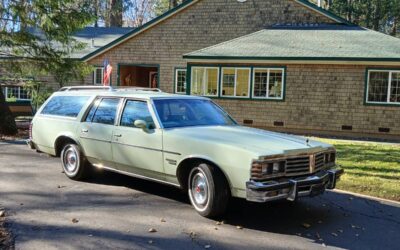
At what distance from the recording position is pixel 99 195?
7.38 metres

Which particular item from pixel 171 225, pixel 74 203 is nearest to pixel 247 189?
pixel 171 225

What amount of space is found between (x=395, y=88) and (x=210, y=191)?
13539 mm

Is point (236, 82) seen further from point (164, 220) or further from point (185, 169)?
point (164, 220)

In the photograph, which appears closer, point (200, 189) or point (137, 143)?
point (200, 189)

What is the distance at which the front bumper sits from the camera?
18.5 ft

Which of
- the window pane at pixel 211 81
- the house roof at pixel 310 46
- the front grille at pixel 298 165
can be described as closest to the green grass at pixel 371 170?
the front grille at pixel 298 165

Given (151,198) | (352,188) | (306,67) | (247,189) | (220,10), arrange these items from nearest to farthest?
(247,189) → (151,198) → (352,188) → (306,67) → (220,10)

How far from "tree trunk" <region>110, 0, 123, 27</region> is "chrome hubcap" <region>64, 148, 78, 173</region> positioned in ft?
132

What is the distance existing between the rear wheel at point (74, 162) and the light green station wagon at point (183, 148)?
2 cm

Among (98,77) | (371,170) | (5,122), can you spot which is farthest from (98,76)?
(371,170)

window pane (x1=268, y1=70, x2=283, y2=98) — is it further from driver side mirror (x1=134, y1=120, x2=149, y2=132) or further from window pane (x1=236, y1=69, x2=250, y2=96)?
driver side mirror (x1=134, y1=120, x2=149, y2=132)

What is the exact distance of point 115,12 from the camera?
47.0 meters

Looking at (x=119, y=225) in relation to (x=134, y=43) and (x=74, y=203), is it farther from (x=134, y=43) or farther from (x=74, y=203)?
(x=134, y=43)

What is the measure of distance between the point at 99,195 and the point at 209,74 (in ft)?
43.5
